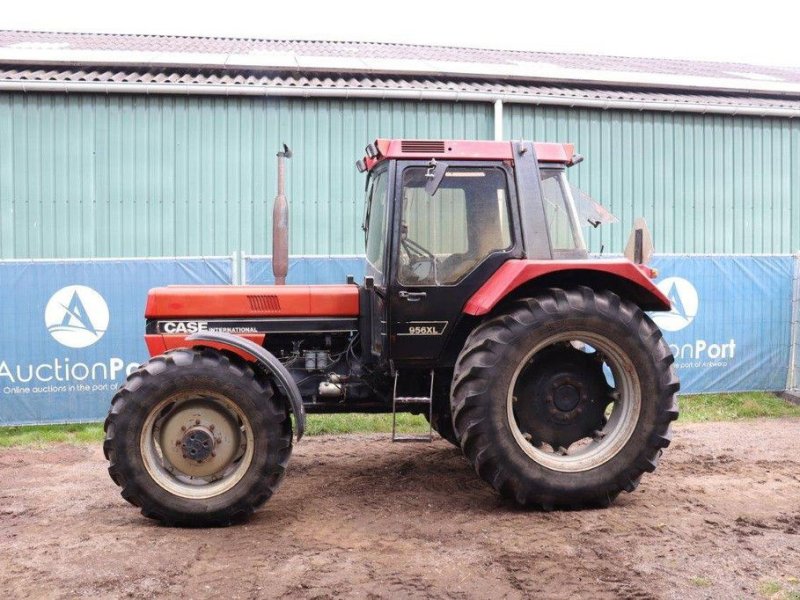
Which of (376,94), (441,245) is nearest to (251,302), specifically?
(441,245)

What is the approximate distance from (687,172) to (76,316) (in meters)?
8.38

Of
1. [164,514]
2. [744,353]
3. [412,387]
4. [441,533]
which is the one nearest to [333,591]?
[441,533]

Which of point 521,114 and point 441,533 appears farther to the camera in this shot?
point 521,114

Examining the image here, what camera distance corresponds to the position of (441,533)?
497 cm

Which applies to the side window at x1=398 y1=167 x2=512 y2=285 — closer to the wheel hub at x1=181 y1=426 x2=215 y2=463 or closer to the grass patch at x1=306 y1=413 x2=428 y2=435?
the wheel hub at x1=181 y1=426 x2=215 y2=463

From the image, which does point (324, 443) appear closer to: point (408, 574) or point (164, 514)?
point (164, 514)

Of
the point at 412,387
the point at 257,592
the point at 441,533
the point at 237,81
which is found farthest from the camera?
the point at 237,81

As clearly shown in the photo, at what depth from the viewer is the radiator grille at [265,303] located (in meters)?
6.00

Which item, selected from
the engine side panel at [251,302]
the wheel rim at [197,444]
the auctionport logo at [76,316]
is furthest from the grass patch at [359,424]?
the wheel rim at [197,444]

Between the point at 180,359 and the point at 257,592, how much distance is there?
171 centimetres

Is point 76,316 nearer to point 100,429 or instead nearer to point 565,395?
point 100,429

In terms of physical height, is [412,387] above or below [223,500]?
above

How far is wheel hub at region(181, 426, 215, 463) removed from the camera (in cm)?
525

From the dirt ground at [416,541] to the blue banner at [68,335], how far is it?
202 cm
